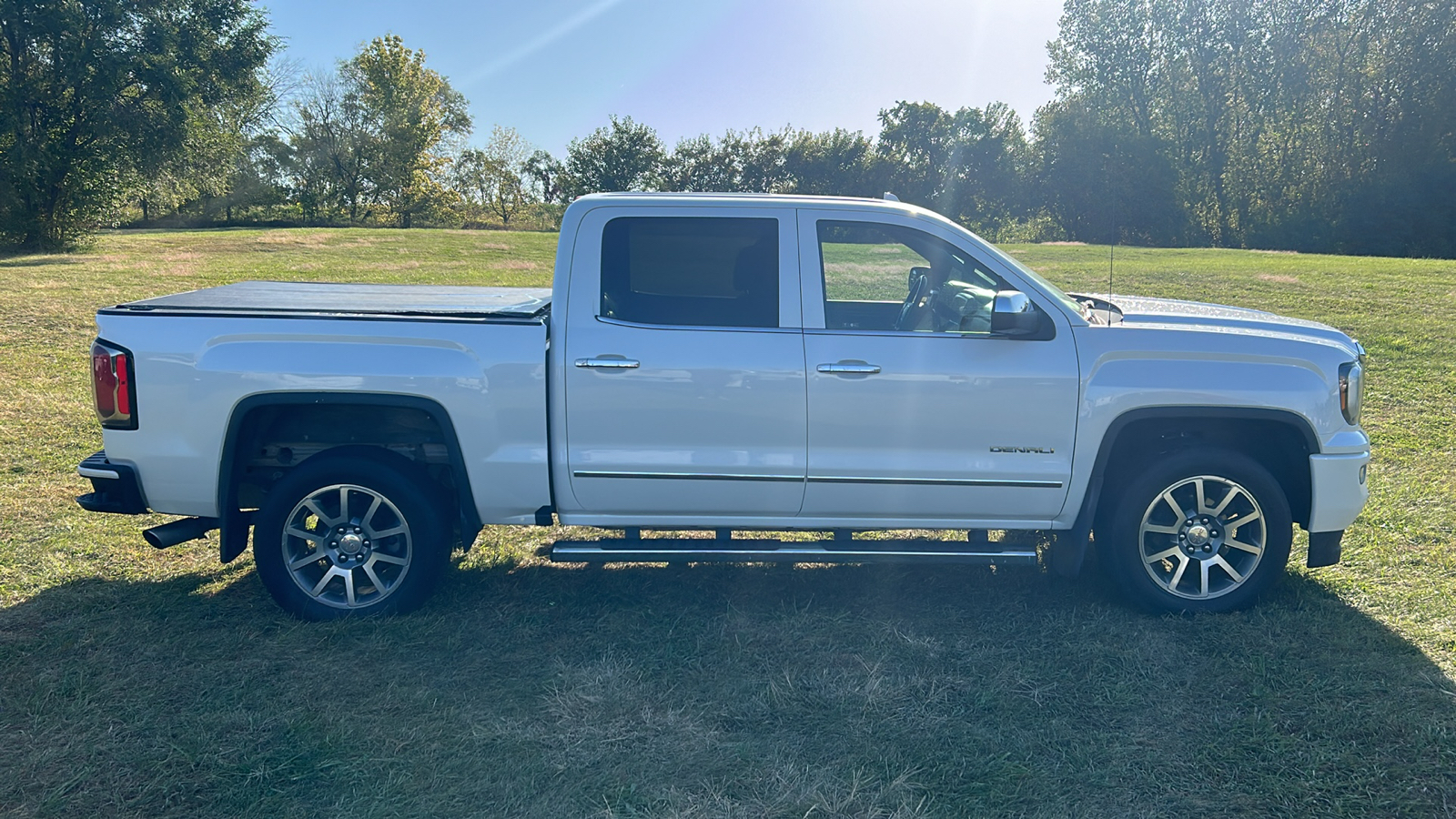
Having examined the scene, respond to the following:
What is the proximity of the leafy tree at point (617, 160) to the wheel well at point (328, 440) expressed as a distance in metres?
41.9

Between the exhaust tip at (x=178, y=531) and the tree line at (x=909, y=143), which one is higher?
the tree line at (x=909, y=143)

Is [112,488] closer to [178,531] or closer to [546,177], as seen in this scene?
[178,531]

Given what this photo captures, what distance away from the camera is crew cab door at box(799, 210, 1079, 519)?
440 cm

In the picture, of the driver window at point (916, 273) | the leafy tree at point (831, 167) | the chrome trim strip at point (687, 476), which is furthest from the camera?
the leafy tree at point (831, 167)

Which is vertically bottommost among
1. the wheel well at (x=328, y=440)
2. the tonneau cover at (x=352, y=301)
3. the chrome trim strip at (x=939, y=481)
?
the chrome trim strip at (x=939, y=481)

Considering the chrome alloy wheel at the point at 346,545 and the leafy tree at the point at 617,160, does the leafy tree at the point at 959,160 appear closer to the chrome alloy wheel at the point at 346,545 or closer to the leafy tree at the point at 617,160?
the leafy tree at the point at 617,160

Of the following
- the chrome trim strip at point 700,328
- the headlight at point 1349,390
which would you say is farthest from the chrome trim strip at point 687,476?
the headlight at point 1349,390

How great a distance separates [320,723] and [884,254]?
10.7 feet

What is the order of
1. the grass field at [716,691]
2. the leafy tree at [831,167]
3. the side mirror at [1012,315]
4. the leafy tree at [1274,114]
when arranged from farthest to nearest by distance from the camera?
the leafy tree at [831,167] → the leafy tree at [1274,114] → the side mirror at [1012,315] → the grass field at [716,691]

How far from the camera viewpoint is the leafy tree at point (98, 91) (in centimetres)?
2311

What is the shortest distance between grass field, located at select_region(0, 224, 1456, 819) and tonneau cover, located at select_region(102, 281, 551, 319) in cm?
151

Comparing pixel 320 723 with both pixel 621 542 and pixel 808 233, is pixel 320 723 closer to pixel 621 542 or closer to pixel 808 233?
pixel 621 542

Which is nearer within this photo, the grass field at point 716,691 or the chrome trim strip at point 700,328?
the grass field at point 716,691

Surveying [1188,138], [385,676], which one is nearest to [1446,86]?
[1188,138]
